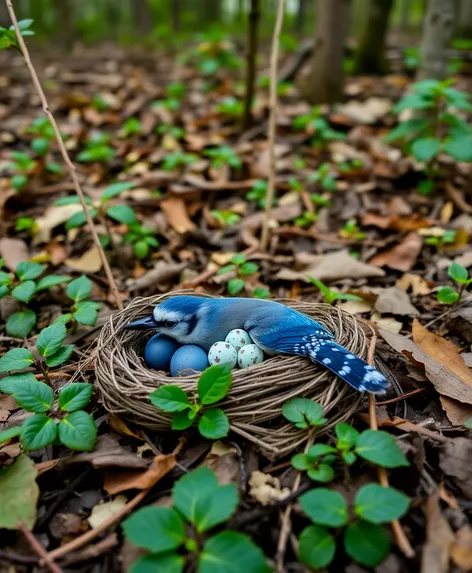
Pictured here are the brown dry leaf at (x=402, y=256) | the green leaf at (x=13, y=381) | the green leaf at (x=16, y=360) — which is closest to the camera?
the green leaf at (x=13, y=381)

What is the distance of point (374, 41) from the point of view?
6.86 meters

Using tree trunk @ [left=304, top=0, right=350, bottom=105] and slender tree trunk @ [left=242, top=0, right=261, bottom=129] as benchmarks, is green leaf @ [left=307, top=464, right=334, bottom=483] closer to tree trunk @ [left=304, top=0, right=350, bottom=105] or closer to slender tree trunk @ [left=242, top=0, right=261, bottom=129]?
slender tree trunk @ [left=242, top=0, right=261, bottom=129]

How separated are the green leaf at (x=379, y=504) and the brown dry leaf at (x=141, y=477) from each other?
698 millimetres

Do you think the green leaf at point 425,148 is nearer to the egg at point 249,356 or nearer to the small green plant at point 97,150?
the egg at point 249,356

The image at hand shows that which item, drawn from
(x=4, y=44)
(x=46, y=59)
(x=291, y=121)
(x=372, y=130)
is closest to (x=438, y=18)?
(x=372, y=130)

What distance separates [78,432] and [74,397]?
17 centimetres

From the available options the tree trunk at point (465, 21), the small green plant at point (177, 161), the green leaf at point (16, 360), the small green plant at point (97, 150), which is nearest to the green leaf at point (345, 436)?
the green leaf at point (16, 360)

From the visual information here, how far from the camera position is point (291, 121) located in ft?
18.2

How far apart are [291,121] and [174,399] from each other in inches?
167

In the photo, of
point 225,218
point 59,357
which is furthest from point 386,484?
point 225,218

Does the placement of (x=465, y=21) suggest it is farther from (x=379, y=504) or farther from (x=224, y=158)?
(x=379, y=504)

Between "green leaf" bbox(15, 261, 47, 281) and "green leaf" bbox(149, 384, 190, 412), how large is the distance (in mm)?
1338

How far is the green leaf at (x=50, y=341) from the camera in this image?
239 cm

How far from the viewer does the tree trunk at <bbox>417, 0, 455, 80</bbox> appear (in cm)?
446
